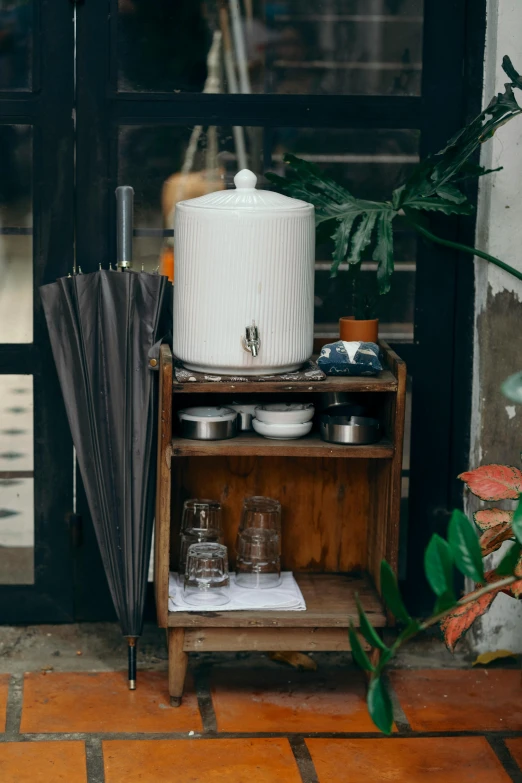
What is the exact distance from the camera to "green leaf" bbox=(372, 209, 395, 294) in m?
2.85

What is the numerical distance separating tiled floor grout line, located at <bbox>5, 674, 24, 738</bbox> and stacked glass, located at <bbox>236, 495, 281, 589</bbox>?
0.66 m

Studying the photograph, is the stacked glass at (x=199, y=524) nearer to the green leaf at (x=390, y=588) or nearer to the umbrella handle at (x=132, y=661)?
the umbrella handle at (x=132, y=661)

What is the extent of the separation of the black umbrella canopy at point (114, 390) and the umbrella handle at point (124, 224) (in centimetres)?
6

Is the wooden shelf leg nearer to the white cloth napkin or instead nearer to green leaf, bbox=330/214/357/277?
the white cloth napkin

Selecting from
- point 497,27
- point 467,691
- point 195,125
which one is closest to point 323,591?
point 467,691

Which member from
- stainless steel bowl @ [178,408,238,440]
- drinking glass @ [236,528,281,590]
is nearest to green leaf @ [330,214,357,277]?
stainless steel bowl @ [178,408,238,440]

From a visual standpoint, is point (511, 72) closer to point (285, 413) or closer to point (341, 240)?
point (341, 240)

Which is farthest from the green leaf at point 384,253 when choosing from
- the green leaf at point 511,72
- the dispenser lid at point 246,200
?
the green leaf at point 511,72

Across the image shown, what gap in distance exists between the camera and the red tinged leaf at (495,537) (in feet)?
8.27

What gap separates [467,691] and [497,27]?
1.84 metres

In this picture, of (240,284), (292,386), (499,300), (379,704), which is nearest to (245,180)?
(240,284)

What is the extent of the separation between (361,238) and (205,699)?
1.31 m

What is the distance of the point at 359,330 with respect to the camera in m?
2.96

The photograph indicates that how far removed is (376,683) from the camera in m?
0.99
